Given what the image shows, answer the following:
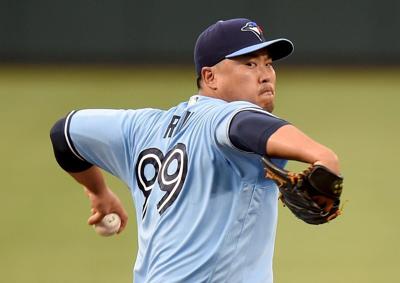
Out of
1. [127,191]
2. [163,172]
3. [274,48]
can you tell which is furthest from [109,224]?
[127,191]

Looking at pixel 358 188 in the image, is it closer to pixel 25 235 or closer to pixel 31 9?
pixel 25 235

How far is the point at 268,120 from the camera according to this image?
2.52 meters

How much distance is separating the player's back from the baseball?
1.98 feet

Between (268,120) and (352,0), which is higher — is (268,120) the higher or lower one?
the lower one

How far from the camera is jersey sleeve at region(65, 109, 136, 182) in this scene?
3.39m

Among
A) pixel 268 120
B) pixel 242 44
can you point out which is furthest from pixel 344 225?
pixel 268 120

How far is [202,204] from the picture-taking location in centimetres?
292

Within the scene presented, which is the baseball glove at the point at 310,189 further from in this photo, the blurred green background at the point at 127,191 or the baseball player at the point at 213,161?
the blurred green background at the point at 127,191

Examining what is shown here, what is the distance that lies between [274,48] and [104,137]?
725 millimetres

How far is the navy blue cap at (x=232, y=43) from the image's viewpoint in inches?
126

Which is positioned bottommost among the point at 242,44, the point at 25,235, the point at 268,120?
the point at 25,235

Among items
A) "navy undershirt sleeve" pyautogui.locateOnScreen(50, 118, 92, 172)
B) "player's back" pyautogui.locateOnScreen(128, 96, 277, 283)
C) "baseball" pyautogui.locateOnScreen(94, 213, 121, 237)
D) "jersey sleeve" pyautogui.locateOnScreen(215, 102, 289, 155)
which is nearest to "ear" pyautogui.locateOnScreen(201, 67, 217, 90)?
"player's back" pyautogui.locateOnScreen(128, 96, 277, 283)

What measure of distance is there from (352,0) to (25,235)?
5609 mm

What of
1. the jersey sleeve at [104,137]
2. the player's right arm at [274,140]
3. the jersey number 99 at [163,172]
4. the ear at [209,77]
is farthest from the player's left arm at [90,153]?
the player's right arm at [274,140]
